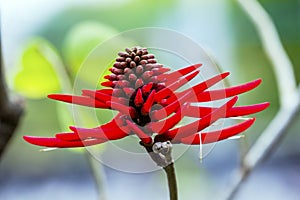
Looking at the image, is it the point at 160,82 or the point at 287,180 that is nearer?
the point at 160,82

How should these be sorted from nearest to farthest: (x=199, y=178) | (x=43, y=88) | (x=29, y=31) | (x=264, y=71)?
(x=43, y=88) < (x=29, y=31) < (x=199, y=178) < (x=264, y=71)

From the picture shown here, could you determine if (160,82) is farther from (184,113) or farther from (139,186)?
(139,186)

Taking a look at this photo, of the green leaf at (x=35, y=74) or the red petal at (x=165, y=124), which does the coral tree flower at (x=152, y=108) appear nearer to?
the red petal at (x=165, y=124)

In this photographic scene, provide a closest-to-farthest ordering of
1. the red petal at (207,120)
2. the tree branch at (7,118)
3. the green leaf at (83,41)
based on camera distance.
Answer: the red petal at (207,120), the tree branch at (7,118), the green leaf at (83,41)

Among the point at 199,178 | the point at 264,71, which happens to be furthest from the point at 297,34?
the point at 199,178

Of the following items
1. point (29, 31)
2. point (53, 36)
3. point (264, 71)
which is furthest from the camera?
point (53, 36)

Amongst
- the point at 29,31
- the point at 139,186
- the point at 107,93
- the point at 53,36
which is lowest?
the point at 139,186

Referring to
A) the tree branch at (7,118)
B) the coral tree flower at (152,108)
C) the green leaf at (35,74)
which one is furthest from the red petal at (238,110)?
the green leaf at (35,74)

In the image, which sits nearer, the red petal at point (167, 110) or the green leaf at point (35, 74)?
the red petal at point (167, 110)
